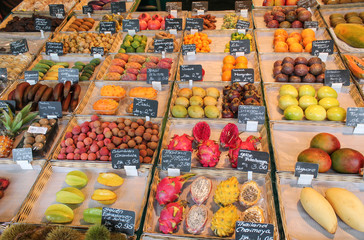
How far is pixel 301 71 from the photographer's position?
9.80ft

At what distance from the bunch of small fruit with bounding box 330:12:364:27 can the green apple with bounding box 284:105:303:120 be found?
194 cm

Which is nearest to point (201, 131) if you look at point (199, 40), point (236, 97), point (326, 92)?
point (236, 97)

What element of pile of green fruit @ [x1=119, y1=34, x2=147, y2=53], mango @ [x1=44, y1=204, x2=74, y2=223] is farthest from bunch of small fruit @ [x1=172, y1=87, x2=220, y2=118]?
mango @ [x1=44, y1=204, x2=74, y2=223]

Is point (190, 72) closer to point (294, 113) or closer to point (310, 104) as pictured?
point (294, 113)

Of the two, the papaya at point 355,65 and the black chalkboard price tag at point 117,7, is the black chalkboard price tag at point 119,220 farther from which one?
the black chalkboard price tag at point 117,7

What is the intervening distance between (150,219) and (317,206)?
115 centimetres

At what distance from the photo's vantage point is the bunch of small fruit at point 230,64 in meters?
3.15

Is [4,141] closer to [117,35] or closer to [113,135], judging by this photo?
[113,135]

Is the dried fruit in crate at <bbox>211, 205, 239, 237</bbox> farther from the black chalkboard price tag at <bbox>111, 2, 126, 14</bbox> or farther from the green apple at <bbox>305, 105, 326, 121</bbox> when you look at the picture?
the black chalkboard price tag at <bbox>111, 2, 126, 14</bbox>

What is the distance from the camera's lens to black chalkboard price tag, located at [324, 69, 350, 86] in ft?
9.47

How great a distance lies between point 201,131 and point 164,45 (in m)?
1.55

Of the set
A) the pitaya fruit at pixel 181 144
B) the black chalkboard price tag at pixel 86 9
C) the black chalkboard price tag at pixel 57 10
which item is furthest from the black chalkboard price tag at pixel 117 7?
the pitaya fruit at pixel 181 144

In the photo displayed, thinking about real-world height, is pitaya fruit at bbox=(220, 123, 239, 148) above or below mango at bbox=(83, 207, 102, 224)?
above

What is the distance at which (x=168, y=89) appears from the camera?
3.21 metres
